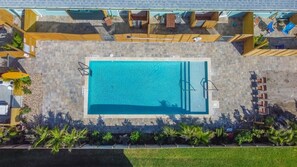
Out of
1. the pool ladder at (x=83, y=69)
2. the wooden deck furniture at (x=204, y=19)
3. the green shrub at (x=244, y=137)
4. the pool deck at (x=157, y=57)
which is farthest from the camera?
the pool ladder at (x=83, y=69)

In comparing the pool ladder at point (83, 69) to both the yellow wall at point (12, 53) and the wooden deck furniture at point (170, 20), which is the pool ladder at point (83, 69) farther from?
the wooden deck furniture at point (170, 20)

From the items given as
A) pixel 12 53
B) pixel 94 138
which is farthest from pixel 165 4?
pixel 12 53

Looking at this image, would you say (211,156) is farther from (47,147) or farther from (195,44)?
(47,147)

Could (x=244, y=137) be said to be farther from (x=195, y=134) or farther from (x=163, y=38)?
(x=163, y=38)

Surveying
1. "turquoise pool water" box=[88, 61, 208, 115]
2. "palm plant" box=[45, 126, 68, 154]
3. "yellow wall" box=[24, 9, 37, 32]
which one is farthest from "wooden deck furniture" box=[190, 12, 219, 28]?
"palm plant" box=[45, 126, 68, 154]

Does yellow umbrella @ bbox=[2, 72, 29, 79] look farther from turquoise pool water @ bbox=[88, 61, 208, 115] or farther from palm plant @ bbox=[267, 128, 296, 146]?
palm plant @ bbox=[267, 128, 296, 146]

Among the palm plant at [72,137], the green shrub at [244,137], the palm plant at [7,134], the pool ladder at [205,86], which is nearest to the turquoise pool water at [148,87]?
the pool ladder at [205,86]

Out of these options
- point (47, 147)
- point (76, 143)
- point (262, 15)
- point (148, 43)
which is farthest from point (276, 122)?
point (47, 147)
